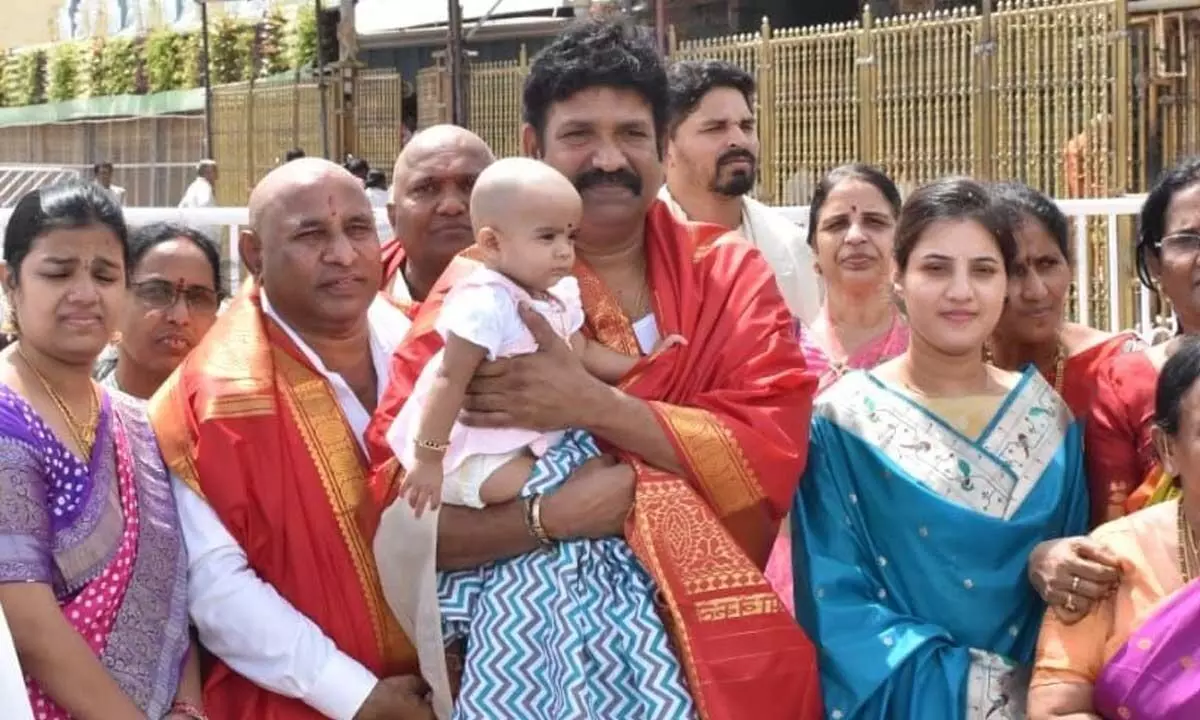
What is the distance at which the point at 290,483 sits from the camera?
10.2 feet

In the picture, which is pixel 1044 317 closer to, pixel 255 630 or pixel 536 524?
pixel 536 524

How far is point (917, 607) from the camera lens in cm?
309

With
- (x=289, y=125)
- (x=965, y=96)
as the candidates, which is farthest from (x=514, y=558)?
(x=289, y=125)

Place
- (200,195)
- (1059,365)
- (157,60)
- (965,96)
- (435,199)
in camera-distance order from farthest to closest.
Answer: (157,60)
(200,195)
(965,96)
(435,199)
(1059,365)

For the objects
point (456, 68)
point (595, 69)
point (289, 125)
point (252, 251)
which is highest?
point (456, 68)

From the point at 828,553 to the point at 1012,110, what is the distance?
9.04m

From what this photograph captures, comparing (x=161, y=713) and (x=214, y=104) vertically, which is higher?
(x=214, y=104)

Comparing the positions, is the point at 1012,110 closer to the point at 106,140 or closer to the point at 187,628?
the point at 187,628

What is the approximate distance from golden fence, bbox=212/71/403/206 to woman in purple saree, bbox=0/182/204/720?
14076 millimetres

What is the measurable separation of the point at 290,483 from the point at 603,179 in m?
0.86

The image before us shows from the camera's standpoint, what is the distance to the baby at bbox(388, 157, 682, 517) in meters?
2.84

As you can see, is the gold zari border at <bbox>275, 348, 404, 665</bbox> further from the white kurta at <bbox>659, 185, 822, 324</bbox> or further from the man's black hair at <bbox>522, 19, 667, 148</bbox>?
the white kurta at <bbox>659, 185, 822, 324</bbox>

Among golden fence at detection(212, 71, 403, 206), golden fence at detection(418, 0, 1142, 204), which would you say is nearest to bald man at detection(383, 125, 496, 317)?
golden fence at detection(418, 0, 1142, 204)

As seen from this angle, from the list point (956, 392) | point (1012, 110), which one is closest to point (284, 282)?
point (956, 392)
